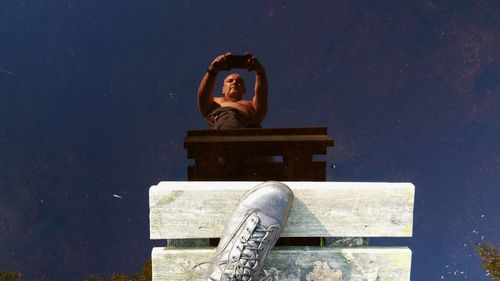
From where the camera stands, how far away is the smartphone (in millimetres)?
1446

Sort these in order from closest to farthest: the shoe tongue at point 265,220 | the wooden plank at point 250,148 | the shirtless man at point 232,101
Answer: the shoe tongue at point 265,220 → the wooden plank at point 250,148 → the shirtless man at point 232,101

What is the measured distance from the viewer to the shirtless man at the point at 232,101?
1.42m

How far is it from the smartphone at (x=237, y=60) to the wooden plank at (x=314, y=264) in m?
0.72

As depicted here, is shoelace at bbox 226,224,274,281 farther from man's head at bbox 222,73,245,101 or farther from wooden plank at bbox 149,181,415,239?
man's head at bbox 222,73,245,101

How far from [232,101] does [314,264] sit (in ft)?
2.52

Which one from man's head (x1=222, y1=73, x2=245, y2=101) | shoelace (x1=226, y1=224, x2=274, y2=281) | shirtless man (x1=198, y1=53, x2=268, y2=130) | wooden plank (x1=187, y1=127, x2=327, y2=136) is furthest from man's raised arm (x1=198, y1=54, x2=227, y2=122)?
shoelace (x1=226, y1=224, x2=274, y2=281)

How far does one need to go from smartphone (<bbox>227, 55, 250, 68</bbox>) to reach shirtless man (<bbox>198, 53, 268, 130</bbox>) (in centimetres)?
1

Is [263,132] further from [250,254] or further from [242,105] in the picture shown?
[250,254]

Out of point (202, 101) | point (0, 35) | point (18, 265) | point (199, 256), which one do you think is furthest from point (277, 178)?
point (18, 265)

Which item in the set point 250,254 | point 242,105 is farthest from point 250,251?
point 242,105

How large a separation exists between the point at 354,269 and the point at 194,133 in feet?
2.25

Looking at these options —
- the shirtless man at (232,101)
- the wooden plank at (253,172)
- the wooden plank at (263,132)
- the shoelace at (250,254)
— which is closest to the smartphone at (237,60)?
the shirtless man at (232,101)

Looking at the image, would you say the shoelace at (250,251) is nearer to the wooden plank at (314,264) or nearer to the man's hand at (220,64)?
the wooden plank at (314,264)

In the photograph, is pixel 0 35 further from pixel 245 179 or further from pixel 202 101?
pixel 245 179
